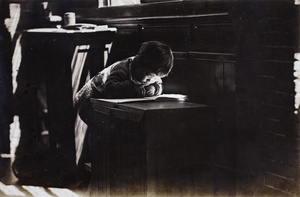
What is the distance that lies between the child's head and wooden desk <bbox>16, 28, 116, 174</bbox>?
1.59 meters

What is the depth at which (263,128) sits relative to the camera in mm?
3998

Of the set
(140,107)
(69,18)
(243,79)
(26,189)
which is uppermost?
(69,18)

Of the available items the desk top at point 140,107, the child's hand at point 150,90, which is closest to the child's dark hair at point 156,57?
the child's hand at point 150,90

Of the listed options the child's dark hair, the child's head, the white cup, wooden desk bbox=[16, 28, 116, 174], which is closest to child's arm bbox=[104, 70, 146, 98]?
the child's head

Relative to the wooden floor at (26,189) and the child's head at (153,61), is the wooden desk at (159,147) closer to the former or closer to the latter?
the child's head at (153,61)

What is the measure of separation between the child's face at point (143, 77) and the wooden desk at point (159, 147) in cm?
36

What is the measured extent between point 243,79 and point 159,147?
1.02 metres

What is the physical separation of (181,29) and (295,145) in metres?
1.89

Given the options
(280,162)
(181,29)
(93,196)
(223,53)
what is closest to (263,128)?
(280,162)

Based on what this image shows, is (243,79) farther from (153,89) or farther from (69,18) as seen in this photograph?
(69,18)

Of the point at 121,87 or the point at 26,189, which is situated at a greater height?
the point at 121,87

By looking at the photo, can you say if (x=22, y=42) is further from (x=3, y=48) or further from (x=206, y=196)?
(x=206, y=196)

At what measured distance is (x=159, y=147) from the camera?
13.5 feet

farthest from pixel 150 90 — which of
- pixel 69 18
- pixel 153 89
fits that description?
pixel 69 18
